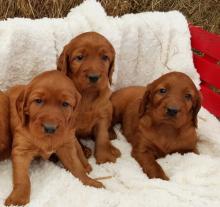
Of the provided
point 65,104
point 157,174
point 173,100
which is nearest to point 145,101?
point 173,100

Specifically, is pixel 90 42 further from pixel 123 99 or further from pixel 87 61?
pixel 123 99

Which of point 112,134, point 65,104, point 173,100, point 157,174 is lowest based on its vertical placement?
point 112,134

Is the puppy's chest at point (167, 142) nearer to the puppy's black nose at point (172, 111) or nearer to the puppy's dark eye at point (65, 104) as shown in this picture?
the puppy's black nose at point (172, 111)

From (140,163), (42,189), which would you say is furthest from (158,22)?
(42,189)

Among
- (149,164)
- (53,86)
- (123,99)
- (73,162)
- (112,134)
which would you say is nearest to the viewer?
(53,86)

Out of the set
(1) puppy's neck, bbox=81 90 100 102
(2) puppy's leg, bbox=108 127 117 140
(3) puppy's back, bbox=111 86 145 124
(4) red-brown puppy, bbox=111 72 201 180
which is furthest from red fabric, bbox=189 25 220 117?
(1) puppy's neck, bbox=81 90 100 102

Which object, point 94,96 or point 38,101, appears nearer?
point 38,101
